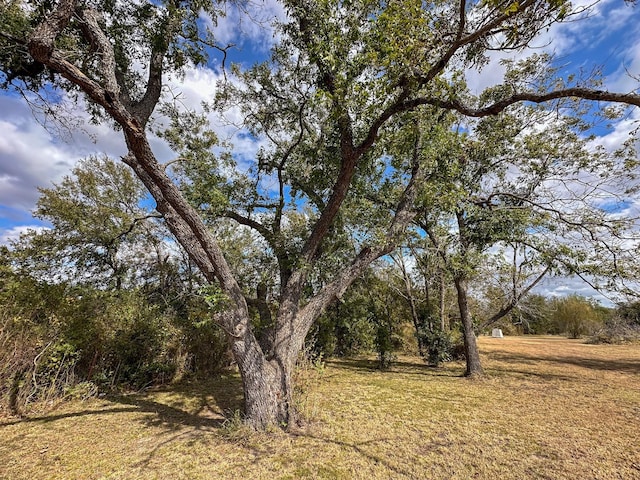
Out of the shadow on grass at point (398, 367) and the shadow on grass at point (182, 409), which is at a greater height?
the shadow on grass at point (182, 409)

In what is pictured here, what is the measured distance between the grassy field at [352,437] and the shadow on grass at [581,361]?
3.53 metres

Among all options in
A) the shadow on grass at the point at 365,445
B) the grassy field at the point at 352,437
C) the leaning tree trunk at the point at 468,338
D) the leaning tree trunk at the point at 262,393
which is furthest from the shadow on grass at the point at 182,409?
the leaning tree trunk at the point at 468,338

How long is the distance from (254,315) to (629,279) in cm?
854

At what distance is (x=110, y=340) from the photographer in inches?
213

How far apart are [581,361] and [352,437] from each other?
11157 mm

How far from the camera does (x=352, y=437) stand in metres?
3.51

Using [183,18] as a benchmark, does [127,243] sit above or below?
below

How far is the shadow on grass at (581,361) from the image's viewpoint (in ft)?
27.6

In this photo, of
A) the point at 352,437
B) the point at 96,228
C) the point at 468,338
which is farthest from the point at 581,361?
the point at 96,228

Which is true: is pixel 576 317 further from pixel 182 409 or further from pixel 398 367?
pixel 182 409

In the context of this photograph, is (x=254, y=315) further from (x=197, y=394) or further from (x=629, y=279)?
(x=629, y=279)

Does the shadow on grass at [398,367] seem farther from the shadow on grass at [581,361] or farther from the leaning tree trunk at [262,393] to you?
the leaning tree trunk at [262,393]

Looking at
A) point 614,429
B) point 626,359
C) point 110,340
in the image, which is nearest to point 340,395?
point 614,429

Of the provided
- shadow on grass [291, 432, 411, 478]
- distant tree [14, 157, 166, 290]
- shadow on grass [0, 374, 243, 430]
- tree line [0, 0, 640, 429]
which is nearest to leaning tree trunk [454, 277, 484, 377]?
tree line [0, 0, 640, 429]
